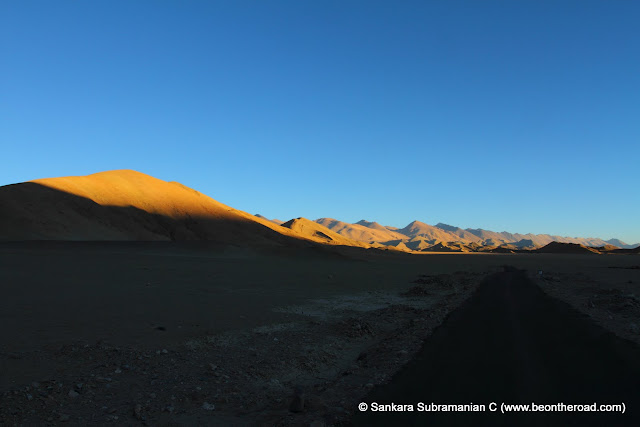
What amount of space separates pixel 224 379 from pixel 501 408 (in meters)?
5.61

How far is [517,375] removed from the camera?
27.1 ft

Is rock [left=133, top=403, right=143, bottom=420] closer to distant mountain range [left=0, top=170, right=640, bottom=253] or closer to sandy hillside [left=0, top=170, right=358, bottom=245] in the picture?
sandy hillside [left=0, top=170, right=358, bottom=245]

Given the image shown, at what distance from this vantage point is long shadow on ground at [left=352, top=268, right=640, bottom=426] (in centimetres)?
637

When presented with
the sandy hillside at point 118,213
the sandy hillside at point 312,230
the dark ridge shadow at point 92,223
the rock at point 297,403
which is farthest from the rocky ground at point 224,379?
the sandy hillside at point 312,230

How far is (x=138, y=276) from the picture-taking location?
25.0 m

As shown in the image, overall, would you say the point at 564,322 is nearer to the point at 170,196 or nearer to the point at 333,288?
the point at 333,288

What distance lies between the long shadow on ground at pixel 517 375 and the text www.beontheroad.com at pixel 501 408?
9 cm

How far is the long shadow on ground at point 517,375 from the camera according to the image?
20.9ft

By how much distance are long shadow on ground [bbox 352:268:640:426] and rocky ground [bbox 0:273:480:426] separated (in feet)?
2.43

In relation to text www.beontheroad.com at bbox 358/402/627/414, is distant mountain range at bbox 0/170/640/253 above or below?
above

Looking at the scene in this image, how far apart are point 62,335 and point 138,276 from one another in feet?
48.3

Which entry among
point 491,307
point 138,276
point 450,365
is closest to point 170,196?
point 138,276

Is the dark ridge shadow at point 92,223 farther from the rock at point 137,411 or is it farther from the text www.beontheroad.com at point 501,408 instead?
the text www.beontheroad.com at point 501,408

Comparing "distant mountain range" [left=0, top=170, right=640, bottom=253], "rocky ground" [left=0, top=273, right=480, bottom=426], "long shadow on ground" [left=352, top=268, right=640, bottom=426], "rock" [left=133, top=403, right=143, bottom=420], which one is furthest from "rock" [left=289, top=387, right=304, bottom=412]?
"distant mountain range" [left=0, top=170, right=640, bottom=253]
